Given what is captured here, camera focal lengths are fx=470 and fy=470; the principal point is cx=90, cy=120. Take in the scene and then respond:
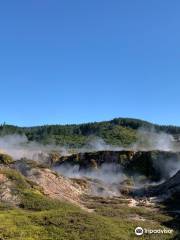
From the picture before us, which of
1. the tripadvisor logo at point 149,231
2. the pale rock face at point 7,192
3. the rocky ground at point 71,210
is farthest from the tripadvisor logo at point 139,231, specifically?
the pale rock face at point 7,192

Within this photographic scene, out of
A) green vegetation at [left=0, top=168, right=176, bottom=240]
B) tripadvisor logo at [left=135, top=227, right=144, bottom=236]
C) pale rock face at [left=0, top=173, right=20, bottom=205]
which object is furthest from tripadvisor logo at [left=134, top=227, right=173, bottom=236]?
pale rock face at [left=0, top=173, right=20, bottom=205]

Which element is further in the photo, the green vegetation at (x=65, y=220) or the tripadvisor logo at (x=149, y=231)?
the tripadvisor logo at (x=149, y=231)

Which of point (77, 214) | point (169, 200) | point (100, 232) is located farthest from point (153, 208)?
point (100, 232)

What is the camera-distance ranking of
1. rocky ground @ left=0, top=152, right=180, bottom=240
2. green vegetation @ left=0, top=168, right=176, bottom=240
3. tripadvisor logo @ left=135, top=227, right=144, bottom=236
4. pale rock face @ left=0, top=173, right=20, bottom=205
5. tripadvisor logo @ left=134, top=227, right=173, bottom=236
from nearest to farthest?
green vegetation @ left=0, top=168, right=176, bottom=240 → rocky ground @ left=0, top=152, right=180, bottom=240 → tripadvisor logo @ left=135, top=227, right=144, bottom=236 → tripadvisor logo @ left=134, top=227, right=173, bottom=236 → pale rock face @ left=0, top=173, right=20, bottom=205

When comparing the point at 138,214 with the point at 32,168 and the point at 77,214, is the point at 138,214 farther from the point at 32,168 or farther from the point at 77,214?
the point at 32,168

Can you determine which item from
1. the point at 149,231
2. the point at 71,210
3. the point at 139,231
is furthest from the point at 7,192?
the point at 149,231

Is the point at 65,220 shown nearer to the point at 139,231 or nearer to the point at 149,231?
the point at 139,231

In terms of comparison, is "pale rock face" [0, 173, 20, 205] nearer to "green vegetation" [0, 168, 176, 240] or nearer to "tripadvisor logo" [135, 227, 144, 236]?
"green vegetation" [0, 168, 176, 240]

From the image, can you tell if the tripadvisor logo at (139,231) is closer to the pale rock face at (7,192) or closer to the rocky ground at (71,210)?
the rocky ground at (71,210)

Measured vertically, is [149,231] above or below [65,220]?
below

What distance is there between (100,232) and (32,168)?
3176 cm

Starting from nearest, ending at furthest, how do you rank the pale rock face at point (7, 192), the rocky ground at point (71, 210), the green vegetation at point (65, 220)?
1. the green vegetation at point (65, 220)
2. the rocky ground at point (71, 210)
3. the pale rock face at point (7, 192)

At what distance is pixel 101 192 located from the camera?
2766 inches

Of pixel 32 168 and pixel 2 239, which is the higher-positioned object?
pixel 32 168
